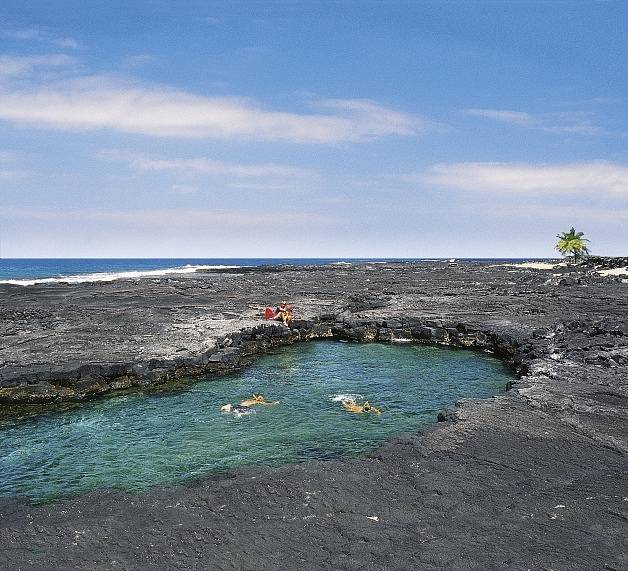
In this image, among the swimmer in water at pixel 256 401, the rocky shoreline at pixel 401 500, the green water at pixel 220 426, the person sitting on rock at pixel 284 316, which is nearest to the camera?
the rocky shoreline at pixel 401 500

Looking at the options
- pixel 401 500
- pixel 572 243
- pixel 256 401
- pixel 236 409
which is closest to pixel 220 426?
pixel 236 409

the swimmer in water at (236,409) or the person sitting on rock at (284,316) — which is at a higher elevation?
the person sitting on rock at (284,316)

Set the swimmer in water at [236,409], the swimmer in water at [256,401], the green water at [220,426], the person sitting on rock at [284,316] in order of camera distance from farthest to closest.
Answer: the person sitting on rock at [284,316]
the swimmer in water at [256,401]
the swimmer in water at [236,409]
the green water at [220,426]

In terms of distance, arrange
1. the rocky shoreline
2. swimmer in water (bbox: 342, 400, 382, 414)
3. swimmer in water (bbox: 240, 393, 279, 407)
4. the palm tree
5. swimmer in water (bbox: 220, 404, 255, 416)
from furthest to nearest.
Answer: the palm tree, swimmer in water (bbox: 240, 393, 279, 407), swimmer in water (bbox: 220, 404, 255, 416), swimmer in water (bbox: 342, 400, 382, 414), the rocky shoreline

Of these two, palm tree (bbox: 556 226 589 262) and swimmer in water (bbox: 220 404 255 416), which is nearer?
swimmer in water (bbox: 220 404 255 416)

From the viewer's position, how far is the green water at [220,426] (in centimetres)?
1515

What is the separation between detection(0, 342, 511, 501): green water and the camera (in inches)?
596

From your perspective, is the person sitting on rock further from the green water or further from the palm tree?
the palm tree

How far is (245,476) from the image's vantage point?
1372 cm

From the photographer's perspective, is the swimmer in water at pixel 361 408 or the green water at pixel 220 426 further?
the swimmer in water at pixel 361 408

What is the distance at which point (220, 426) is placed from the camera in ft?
62.3

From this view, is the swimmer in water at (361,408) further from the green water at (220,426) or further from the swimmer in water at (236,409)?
the swimmer in water at (236,409)

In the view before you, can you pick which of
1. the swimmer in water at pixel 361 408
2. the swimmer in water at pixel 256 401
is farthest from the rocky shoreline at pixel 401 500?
the swimmer in water at pixel 256 401

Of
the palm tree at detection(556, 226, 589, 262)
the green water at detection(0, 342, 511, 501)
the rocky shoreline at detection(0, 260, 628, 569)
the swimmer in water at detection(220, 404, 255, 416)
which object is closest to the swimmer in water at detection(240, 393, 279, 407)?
the swimmer in water at detection(220, 404, 255, 416)
